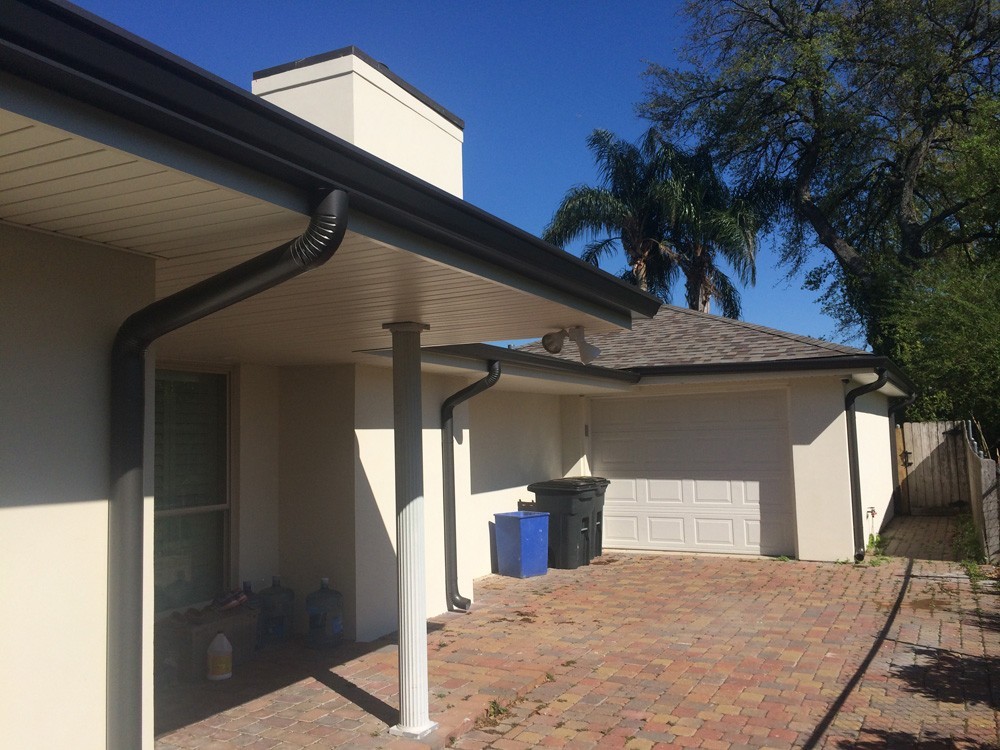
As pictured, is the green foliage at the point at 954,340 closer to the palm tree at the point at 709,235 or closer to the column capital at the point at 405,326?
the palm tree at the point at 709,235

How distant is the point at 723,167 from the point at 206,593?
79.1ft

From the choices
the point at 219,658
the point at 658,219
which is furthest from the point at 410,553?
the point at 658,219

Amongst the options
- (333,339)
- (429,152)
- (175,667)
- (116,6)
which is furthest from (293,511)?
(116,6)

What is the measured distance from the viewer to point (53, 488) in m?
3.11

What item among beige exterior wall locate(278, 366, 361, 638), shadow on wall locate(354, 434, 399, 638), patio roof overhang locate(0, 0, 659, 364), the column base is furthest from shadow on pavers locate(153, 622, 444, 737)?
patio roof overhang locate(0, 0, 659, 364)

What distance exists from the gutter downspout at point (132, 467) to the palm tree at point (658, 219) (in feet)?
78.9

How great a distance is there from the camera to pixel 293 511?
308 inches

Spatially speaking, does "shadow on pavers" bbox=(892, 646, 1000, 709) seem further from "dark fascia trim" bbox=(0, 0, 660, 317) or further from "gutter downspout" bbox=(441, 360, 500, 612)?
"dark fascia trim" bbox=(0, 0, 660, 317)

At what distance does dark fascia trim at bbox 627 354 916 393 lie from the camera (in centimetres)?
1125

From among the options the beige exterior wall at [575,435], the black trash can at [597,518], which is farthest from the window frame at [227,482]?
the beige exterior wall at [575,435]

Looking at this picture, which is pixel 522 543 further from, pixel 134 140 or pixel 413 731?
pixel 134 140

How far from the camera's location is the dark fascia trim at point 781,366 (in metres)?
11.2

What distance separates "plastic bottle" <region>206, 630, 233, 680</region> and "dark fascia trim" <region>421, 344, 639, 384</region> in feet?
9.56

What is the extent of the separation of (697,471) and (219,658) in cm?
811
